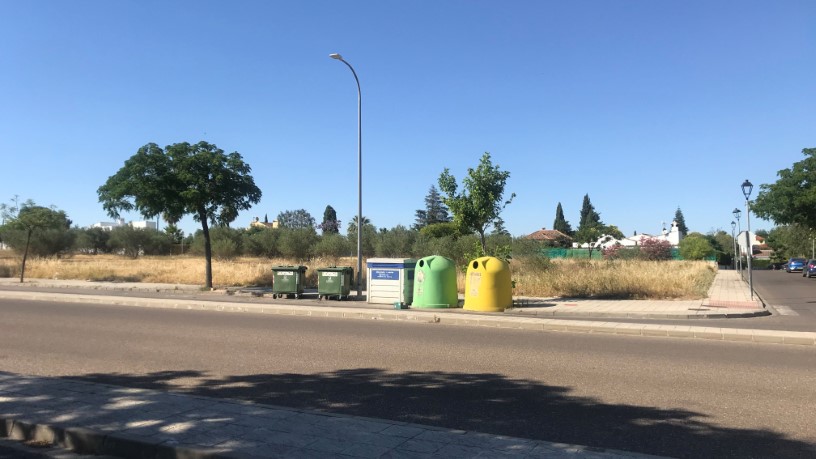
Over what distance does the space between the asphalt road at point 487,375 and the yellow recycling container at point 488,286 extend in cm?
361

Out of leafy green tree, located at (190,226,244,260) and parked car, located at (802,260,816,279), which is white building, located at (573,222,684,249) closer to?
parked car, located at (802,260,816,279)

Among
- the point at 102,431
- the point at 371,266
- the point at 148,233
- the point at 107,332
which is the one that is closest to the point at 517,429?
the point at 102,431

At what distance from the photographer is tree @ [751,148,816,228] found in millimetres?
35188

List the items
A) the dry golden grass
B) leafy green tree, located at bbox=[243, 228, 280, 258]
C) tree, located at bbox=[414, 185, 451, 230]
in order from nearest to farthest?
the dry golden grass < leafy green tree, located at bbox=[243, 228, 280, 258] < tree, located at bbox=[414, 185, 451, 230]

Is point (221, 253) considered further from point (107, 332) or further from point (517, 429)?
point (517, 429)

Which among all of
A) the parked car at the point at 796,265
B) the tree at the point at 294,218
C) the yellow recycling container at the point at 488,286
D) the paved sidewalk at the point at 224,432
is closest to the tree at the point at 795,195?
the parked car at the point at 796,265

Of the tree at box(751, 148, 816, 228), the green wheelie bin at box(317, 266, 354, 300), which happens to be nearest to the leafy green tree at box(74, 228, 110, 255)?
the green wheelie bin at box(317, 266, 354, 300)

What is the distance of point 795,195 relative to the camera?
1400 inches

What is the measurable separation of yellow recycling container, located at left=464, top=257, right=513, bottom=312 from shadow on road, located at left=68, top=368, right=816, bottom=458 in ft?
29.1

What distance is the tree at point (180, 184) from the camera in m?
23.2

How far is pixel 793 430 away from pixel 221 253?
56.6 m

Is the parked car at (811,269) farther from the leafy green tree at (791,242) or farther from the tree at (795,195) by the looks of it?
the leafy green tree at (791,242)

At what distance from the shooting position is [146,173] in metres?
23.3

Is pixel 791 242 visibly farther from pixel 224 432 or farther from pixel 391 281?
pixel 224 432
